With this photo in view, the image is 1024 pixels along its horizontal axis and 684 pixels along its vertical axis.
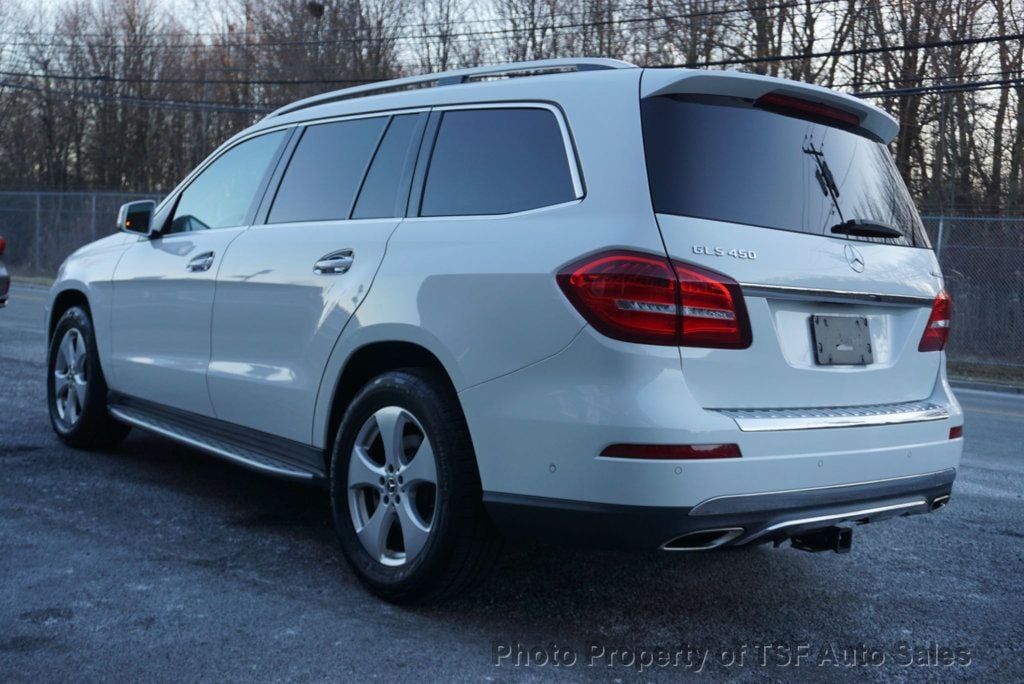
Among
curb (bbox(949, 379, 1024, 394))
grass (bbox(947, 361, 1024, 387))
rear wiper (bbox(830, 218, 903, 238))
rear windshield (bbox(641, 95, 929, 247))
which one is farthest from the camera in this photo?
grass (bbox(947, 361, 1024, 387))

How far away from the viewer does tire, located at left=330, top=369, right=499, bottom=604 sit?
353cm

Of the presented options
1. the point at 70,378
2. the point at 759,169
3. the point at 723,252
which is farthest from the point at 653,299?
the point at 70,378

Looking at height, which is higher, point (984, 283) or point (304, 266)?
point (304, 266)

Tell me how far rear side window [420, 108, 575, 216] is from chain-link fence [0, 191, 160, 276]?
2681 cm

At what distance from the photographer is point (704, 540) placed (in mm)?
3232

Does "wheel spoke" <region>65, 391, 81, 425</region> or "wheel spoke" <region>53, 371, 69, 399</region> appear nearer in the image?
"wheel spoke" <region>65, 391, 81, 425</region>

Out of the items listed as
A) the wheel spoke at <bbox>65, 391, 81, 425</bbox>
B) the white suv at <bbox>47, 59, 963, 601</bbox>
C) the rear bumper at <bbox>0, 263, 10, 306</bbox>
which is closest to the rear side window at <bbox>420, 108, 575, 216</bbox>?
the white suv at <bbox>47, 59, 963, 601</bbox>

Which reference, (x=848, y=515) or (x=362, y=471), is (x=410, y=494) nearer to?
(x=362, y=471)

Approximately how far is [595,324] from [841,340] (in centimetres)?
94

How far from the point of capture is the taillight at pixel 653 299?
3.15m

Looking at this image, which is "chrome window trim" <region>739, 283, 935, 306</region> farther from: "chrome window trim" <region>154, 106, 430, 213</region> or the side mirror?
the side mirror

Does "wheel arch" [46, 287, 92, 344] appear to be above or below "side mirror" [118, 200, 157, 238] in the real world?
below

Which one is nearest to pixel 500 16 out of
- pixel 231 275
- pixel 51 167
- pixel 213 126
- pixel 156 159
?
pixel 213 126

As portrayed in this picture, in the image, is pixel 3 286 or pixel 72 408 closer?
pixel 72 408
